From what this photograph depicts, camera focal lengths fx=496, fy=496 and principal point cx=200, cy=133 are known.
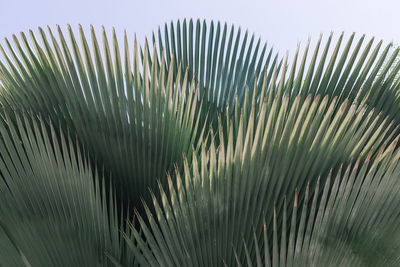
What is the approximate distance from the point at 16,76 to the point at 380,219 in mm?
1490

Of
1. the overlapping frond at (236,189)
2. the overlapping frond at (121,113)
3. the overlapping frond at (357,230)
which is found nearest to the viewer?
the overlapping frond at (357,230)

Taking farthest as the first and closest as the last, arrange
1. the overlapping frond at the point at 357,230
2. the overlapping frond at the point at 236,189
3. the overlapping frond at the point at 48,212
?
1. the overlapping frond at the point at 48,212
2. the overlapping frond at the point at 236,189
3. the overlapping frond at the point at 357,230

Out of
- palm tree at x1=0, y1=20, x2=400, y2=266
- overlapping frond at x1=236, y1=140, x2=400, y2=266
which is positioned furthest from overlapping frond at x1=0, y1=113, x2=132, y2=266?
overlapping frond at x1=236, y1=140, x2=400, y2=266

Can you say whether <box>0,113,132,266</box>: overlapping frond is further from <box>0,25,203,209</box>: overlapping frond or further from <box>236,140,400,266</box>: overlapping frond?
<box>236,140,400,266</box>: overlapping frond

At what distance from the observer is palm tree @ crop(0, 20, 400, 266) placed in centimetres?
121

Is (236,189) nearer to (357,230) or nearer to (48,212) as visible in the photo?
(357,230)

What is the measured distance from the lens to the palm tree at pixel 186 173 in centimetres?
121

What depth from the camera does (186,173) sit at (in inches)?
51.9

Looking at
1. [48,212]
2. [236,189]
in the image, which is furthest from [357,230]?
[48,212]

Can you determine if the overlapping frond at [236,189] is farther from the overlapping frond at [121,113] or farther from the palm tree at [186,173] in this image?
the overlapping frond at [121,113]

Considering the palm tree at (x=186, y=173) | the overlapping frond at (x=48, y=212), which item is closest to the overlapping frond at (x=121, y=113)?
the palm tree at (x=186, y=173)

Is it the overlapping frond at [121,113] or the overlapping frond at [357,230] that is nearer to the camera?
the overlapping frond at [357,230]

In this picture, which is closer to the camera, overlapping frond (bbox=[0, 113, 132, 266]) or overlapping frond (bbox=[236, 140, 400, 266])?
overlapping frond (bbox=[236, 140, 400, 266])

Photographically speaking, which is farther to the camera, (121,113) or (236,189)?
(121,113)
